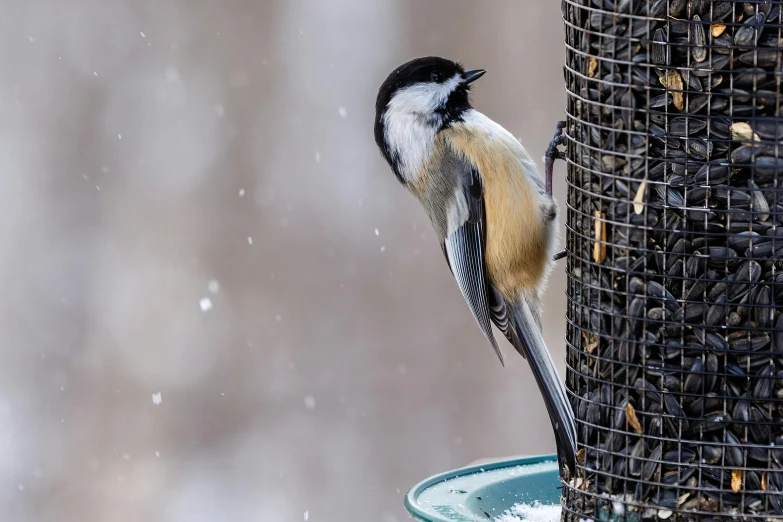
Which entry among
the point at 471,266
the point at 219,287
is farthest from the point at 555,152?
the point at 219,287

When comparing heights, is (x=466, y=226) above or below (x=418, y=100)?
below

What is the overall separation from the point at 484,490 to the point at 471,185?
137 centimetres

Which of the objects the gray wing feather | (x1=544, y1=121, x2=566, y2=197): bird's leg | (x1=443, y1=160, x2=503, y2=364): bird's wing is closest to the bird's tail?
the gray wing feather

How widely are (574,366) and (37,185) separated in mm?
6174

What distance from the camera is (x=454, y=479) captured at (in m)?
3.42

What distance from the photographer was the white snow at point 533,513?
3.28 metres

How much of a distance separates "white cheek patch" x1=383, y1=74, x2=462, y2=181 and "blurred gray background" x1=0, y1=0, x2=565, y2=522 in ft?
13.0

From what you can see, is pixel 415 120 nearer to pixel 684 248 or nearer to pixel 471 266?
pixel 471 266

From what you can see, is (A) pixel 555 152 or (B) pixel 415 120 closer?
(A) pixel 555 152

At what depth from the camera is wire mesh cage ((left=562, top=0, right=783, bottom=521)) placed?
9.35 feet

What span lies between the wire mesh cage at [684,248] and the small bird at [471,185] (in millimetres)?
978

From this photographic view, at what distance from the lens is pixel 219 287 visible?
855 centimetres

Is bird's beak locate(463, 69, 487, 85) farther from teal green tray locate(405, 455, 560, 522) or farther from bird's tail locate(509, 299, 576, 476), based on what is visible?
teal green tray locate(405, 455, 560, 522)

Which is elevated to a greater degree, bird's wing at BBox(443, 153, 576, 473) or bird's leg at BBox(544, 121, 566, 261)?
bird's leg at BBox(544, 121, 566, 261)
